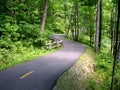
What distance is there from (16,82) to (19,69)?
3.78 meters

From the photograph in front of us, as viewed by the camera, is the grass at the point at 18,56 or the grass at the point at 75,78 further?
the grass at the point at 18,56

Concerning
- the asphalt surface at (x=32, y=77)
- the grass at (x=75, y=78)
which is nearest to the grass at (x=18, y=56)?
the asphalt surface at (x=32, y=77)

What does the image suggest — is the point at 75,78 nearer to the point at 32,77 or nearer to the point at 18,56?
the point at 32,77

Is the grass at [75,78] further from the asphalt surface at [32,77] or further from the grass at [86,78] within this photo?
the asphalt surface at [32,77]

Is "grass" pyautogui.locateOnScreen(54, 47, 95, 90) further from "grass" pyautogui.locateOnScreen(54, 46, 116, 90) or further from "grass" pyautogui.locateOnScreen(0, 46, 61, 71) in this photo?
"grass" pyautogui.locateOnScreen(0, 46, 61, 71)

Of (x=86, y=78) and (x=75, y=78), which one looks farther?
(x=86, y=78)

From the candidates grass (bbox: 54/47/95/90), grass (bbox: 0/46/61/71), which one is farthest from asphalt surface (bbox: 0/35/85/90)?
grass (bbox: 0/46/61/71)

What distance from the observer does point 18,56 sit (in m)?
21.2

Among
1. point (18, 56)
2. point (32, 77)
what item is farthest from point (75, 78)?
point (18, 56)

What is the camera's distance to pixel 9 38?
75.7 ft

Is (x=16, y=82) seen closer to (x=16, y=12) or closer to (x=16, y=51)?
(x=16, y=51)

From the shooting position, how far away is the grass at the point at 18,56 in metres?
18.6

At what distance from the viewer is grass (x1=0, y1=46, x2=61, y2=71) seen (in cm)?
1855

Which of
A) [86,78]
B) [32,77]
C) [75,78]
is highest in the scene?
[32,77]
